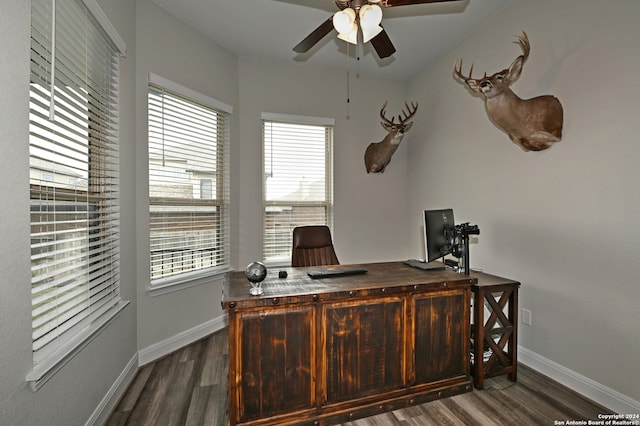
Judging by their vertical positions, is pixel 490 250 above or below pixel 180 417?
above

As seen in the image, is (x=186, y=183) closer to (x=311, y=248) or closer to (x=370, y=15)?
(x=311, y=248)

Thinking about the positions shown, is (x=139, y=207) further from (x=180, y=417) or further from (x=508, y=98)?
(x=508, y=98)

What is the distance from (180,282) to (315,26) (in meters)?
2.90

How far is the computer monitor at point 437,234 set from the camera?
86.3 inches

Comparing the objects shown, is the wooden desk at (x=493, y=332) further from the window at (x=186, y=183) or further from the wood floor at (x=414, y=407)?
the window at (x=186, y=183)

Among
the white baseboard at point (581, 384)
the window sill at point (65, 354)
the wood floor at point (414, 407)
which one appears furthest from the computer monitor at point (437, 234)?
the window sill at point (65, 354)

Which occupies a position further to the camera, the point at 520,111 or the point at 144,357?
the point at 144,357

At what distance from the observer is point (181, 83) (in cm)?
288

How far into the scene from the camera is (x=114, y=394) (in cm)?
204

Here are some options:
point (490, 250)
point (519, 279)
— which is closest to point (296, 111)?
→ point (490, 250)

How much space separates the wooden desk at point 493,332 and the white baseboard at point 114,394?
2.56 m

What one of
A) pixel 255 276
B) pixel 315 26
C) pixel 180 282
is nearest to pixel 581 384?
pixel 255 276

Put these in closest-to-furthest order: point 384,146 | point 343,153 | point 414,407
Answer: point 414,407 < point 384,146 < point 343,153

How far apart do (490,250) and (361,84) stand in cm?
264
